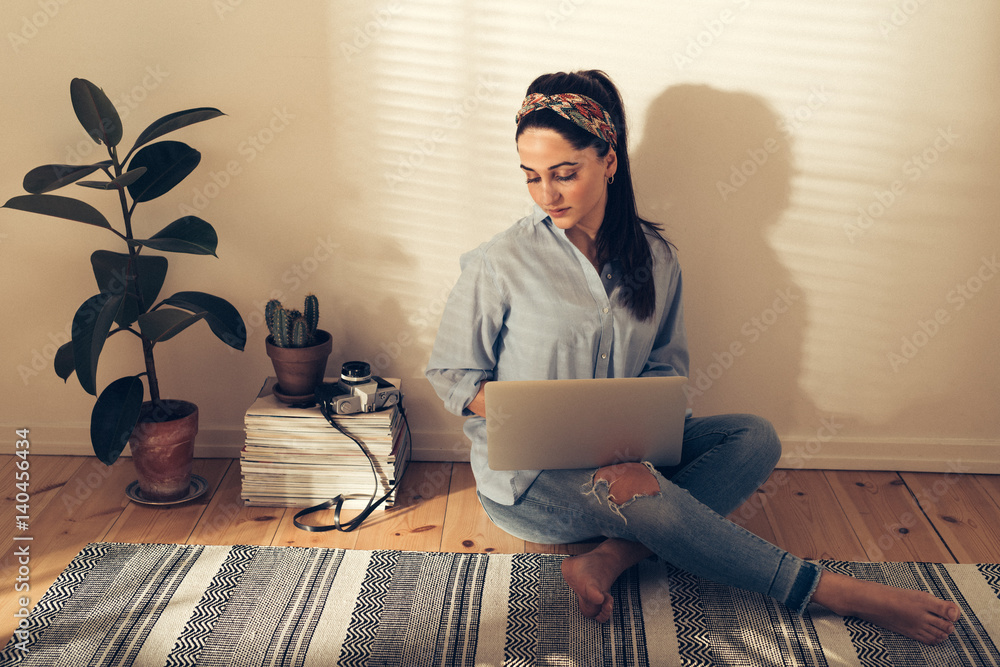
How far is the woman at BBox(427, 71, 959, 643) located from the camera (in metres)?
1.50

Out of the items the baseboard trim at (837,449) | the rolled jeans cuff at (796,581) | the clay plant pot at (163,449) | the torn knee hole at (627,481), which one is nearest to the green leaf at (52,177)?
the clay plant pot at (163,449)

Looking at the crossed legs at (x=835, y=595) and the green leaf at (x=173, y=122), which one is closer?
the crossed legs at (x=835, y=595)

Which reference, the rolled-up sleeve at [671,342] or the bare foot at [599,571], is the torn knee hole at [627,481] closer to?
the bare foot at [599,571]

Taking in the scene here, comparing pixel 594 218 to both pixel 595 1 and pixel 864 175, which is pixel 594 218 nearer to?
pixel 595 1

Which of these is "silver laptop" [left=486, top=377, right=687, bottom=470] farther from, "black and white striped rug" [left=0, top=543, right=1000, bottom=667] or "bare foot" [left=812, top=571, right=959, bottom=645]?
"bare foot" [left=812, top=571, right=959, bottom=645]

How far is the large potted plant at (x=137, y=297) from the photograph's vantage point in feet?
5.28

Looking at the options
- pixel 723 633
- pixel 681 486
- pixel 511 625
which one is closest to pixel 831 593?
pixel 723 633

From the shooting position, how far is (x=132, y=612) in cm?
150

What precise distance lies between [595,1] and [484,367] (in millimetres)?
868

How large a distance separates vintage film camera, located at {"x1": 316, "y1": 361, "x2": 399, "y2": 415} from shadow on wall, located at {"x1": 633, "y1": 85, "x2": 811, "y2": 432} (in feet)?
2.53

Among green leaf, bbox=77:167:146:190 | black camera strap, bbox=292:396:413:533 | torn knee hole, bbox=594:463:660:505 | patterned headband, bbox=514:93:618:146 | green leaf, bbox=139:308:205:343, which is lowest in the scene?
black camera strap, bbox=292:396:413:533

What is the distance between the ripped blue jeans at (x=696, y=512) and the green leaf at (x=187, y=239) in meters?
0.83

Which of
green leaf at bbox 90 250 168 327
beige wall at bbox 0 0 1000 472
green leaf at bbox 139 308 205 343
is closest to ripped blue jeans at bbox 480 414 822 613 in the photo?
beige wall at bbox 0 0 1000 472

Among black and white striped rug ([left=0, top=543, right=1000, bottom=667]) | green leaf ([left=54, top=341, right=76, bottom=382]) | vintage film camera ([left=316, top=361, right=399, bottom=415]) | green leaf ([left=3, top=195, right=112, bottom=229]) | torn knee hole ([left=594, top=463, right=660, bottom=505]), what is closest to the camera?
black and white striped rug ([left=0, top=543, right=1000, bottom=667])
